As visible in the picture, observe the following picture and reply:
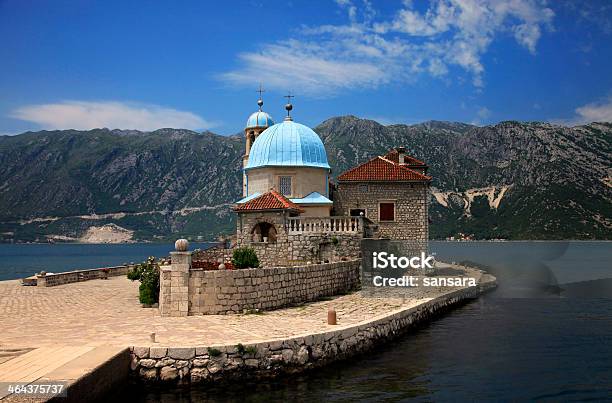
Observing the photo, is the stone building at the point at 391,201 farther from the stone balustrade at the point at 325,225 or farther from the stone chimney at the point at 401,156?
the stone balustrade at the point at 325,225

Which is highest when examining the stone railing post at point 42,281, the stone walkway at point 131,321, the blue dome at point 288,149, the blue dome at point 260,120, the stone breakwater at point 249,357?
the blue dome at point 260,120

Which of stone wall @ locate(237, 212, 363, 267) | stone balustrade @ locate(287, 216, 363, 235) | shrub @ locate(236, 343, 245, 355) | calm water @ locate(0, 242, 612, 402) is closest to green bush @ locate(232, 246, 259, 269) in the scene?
stone wall @ locate(237, 212, 363, 267)

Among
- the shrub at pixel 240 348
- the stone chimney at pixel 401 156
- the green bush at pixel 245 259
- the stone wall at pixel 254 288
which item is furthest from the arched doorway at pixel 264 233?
the shrub at pixel 240 348

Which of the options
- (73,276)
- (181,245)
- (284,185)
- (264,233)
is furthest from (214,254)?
(181,245)

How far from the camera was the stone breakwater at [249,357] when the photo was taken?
13492mm

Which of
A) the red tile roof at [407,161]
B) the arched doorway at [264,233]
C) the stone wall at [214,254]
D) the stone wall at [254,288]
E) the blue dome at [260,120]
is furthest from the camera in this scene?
the blue dome at [260,120]

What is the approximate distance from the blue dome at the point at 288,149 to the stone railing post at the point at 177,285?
1504 cm

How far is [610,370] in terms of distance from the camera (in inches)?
669

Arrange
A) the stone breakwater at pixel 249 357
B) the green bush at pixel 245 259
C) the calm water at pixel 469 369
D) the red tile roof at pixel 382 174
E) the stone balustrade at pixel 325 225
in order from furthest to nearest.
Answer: the red tile roof at pixel 382 174
the stone balustrade at pixel 325 225
the green bush at pixel 245 259
the calm water at pixel 469 369
the stone breakwater at pixel 249 357

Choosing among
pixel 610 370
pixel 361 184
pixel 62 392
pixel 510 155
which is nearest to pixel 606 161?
pixel 510 155

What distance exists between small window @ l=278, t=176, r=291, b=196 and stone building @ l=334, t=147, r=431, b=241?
162 inches

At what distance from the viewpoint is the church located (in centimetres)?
2798

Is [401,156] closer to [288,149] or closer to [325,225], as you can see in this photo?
[288,149]

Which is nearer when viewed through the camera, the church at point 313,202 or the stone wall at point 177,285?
the stone wall at point 177,285
